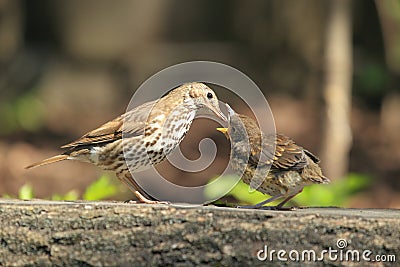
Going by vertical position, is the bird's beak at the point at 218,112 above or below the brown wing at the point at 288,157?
above

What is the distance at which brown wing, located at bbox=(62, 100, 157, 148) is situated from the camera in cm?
496

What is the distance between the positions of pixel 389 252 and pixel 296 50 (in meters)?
8.12

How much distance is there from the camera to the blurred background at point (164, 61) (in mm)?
10703

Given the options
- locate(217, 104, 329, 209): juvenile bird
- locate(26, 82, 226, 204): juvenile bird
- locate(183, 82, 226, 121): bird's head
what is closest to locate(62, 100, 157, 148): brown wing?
locate(26, 82, 226, 204): juvenile bird

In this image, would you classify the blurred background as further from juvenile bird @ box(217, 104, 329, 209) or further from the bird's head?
juvenile bird @ box(217, 104, 329, 209)

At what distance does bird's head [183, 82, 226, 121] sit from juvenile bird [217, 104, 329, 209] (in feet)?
0.54

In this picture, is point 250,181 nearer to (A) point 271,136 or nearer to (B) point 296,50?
(A) point 271,136

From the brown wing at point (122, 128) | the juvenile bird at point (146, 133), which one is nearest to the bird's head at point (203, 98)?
the juvenile bird at point (146, 133)

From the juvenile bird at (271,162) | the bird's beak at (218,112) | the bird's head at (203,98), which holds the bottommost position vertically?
the juvenile bird at (271,162)

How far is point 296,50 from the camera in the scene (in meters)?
12.1

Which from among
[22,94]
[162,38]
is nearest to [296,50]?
[162,38]

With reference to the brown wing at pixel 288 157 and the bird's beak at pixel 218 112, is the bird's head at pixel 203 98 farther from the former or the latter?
the brown wing at pixel 288 157

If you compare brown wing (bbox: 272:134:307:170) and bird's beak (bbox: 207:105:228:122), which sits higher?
bird's beak (bbox: 207:105:228:122)

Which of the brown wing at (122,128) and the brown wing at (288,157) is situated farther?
the brown wing at (122,128)
